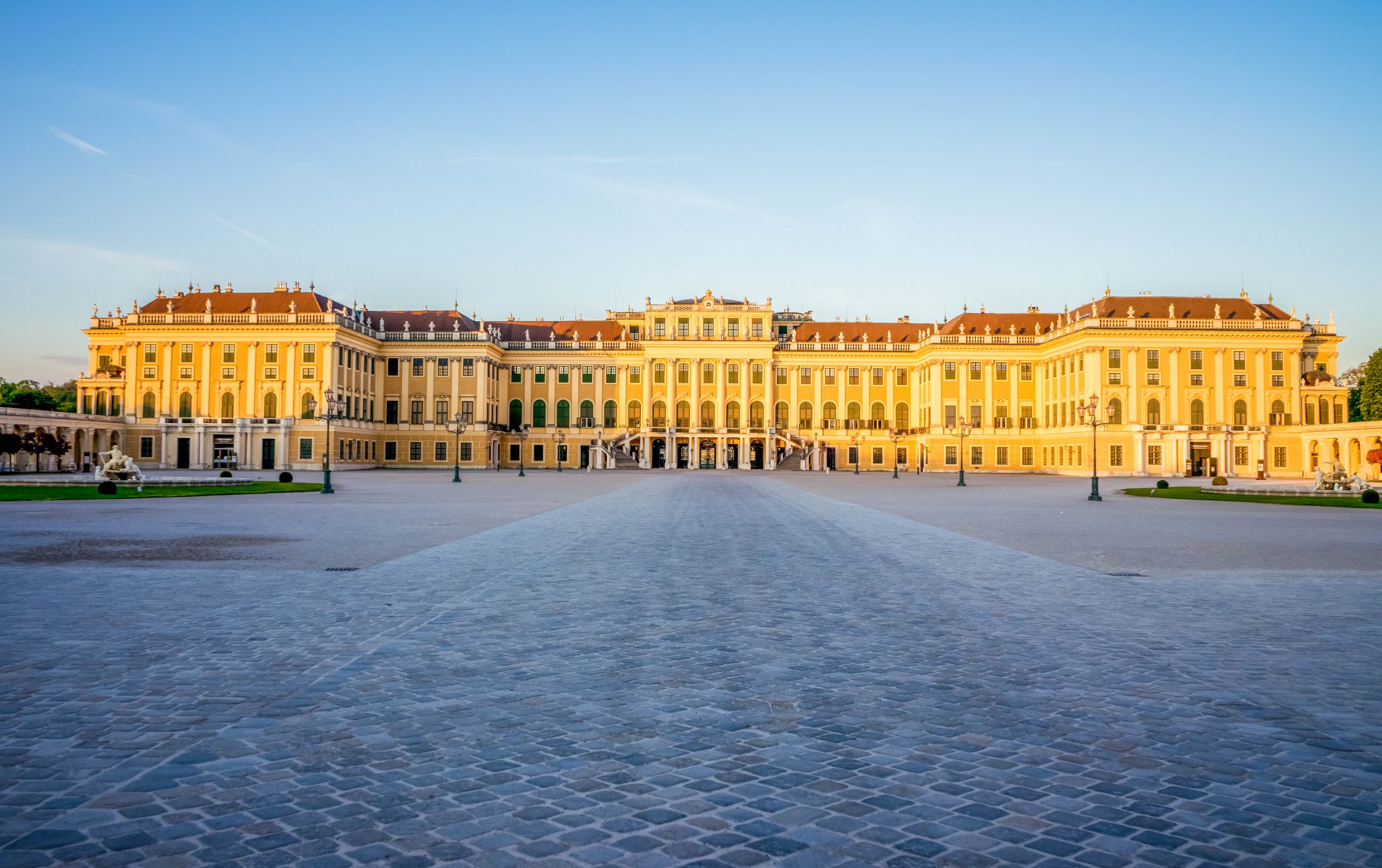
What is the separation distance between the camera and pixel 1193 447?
75.8m

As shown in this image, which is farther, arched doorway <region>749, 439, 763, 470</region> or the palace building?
arched doorway <region>749, 439, 763, 470</region>

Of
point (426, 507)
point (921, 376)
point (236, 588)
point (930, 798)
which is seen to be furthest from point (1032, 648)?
point (921, 376)

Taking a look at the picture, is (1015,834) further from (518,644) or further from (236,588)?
(236,588)

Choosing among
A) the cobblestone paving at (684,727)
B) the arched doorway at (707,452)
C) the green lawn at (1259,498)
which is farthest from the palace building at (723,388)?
the cobblestone paving at (684,727)

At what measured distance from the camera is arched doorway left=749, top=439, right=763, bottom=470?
9456 centimetres

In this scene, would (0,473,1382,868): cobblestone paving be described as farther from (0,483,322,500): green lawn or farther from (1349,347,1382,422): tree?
(1349,347,1382,422): tree

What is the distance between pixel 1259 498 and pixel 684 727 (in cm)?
3811

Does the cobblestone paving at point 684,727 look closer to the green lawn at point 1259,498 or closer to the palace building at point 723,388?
the green lawn at point 1259,498

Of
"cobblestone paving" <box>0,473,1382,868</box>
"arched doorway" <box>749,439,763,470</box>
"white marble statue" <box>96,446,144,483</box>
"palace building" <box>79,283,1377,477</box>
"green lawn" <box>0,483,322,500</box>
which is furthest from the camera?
"arched doorway" <box>749,439,763,470</box>

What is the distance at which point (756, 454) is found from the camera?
9606 centimetres

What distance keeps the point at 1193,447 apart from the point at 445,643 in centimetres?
8119

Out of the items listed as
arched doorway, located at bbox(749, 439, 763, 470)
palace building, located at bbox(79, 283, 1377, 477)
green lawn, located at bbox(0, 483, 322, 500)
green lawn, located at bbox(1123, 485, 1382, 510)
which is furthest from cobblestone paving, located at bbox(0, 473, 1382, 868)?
arched doorway, located at bbox(749, 439, 763, 470)

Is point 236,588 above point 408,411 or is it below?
below

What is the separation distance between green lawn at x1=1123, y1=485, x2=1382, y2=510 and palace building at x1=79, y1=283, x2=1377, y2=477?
3340 cm
